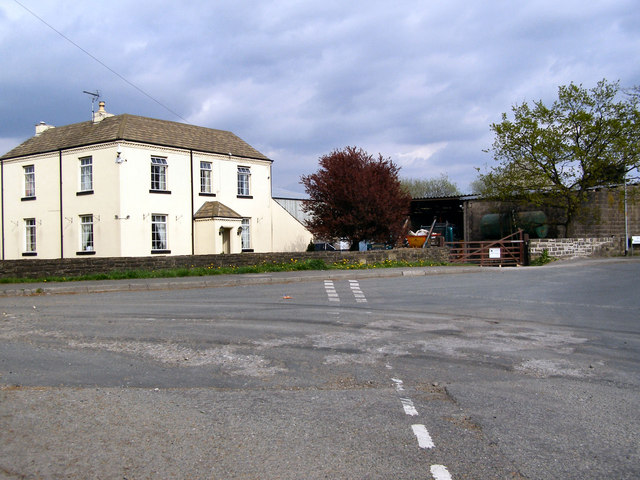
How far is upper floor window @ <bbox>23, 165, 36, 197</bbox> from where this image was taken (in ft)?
107

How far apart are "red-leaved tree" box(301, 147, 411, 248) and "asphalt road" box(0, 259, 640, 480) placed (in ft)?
52.6

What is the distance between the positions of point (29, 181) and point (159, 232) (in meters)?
9.41

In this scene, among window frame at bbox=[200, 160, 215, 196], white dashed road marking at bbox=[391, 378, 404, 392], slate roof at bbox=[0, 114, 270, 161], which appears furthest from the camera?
window frame at bbox=[200, 160, 215, 196]

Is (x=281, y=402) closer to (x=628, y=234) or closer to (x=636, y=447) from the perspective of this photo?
(x=636, y=447)

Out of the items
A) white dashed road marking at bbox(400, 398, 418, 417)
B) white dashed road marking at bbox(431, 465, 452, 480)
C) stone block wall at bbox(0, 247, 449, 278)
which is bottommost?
white dashed road marking at bbox(431, 465, 452, 480)

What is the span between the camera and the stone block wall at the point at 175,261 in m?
20.3

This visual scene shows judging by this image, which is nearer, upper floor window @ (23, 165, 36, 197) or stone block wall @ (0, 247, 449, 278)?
stone block wall @ (0, 247, 449, 278)

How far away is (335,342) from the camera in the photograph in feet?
27.7

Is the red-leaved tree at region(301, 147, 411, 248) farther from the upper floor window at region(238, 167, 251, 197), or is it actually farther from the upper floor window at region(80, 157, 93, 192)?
the upper floor window at region(80, 157, 93, 192)

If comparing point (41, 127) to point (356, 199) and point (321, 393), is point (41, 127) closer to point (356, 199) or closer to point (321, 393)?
point (356, 199)

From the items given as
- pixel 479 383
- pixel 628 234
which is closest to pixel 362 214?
pixel 628 234

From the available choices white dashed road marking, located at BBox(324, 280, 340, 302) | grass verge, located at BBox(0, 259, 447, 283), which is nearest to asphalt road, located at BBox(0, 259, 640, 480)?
white dashed road marking, located at BBox(324, 280, 340, 302)

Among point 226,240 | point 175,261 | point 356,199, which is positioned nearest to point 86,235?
point 226,240

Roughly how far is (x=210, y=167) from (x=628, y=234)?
2583 cm
